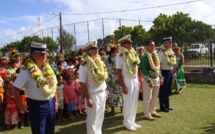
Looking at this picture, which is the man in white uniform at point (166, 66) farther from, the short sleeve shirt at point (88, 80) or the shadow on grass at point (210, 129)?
the short sleeve shirt at point (88, 80)

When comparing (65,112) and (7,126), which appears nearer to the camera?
(7,126)

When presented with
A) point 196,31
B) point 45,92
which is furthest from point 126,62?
point 196,31

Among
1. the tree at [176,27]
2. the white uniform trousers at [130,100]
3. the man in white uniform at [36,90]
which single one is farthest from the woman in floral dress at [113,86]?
the tree at [176,27]

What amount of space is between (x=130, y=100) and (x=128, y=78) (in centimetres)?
49

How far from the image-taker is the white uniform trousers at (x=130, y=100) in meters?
5.77

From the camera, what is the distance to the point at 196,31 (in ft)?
86.1

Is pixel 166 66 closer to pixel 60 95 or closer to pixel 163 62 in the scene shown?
pixel 163 62

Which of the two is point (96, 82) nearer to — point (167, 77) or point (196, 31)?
point (167, 77)

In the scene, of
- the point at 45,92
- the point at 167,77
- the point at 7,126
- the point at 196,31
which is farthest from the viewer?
the point at 196,31

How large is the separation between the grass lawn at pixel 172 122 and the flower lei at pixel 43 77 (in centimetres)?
224

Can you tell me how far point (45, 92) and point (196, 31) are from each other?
24.7 meters

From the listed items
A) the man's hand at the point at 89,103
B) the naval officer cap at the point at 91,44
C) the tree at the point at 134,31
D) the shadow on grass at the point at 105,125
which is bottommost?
the shadow on grass at the point at 105,125

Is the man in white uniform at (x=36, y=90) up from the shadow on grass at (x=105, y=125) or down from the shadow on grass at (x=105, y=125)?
up

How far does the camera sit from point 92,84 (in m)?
4.84
